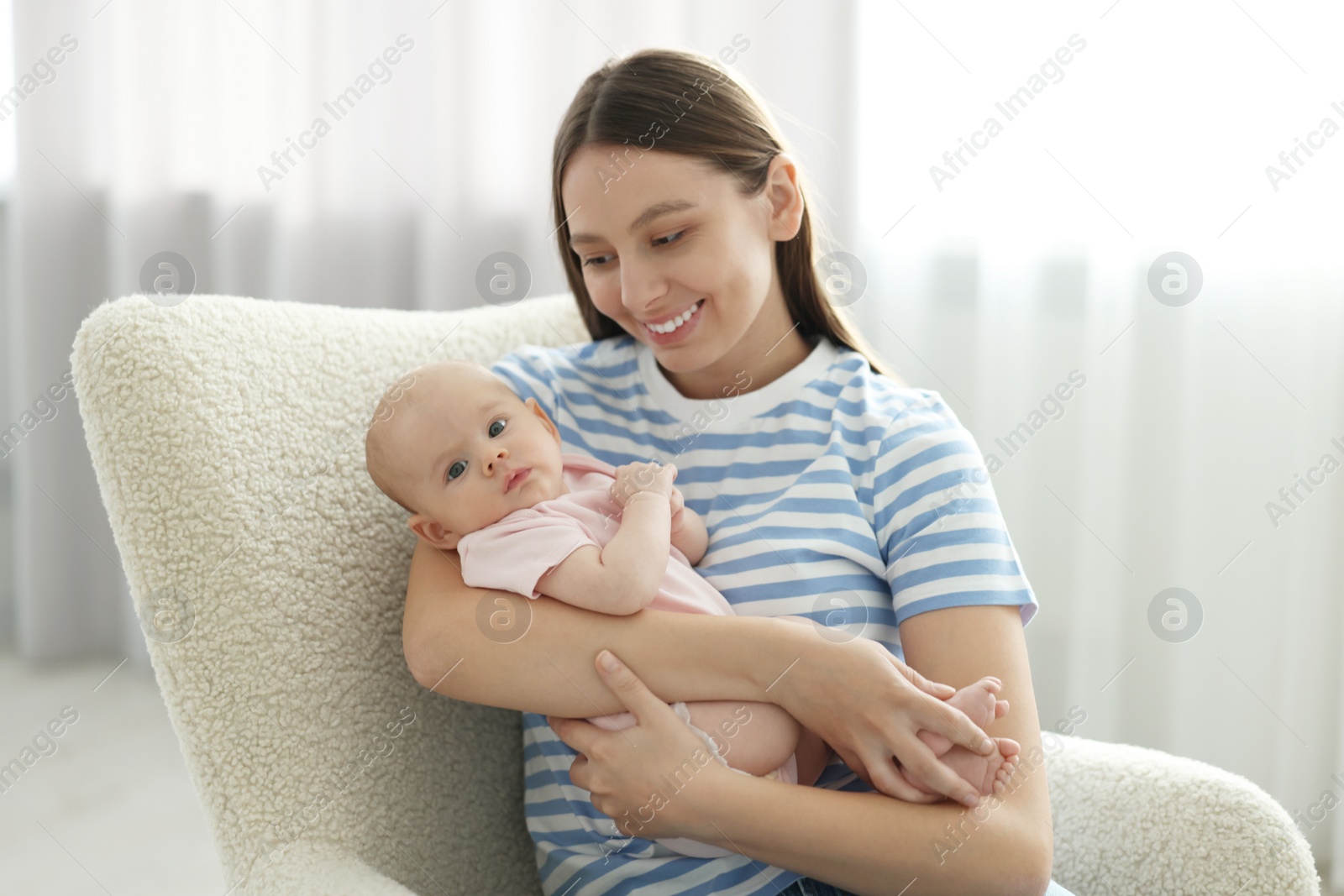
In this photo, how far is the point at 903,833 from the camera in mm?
889

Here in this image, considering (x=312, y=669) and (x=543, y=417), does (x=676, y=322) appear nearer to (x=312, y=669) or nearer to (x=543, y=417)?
(x=543, y=417)

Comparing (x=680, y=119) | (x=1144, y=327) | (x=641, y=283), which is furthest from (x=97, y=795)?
(x=1144, y=327)

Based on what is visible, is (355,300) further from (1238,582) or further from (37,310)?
(1238,582)

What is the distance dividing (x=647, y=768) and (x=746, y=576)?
9.1 inches

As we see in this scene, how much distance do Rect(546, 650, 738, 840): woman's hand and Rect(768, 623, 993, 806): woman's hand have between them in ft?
0.33

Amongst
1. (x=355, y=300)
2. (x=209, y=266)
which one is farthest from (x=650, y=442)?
(x=209, y=266)

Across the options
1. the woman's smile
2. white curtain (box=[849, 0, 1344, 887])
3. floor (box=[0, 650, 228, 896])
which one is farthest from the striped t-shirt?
floor (box=[0, 650, 228, 896])

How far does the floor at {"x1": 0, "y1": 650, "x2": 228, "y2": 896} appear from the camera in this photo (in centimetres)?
191

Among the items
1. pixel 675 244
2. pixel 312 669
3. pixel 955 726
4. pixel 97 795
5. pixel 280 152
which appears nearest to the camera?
pixel 955 726

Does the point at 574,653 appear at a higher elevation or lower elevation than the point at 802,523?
lower

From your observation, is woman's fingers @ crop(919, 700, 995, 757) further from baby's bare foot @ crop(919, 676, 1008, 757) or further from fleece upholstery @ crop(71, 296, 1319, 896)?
fleece upholstery @ crop(71, 296, 1319, 896)

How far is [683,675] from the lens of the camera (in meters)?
0.94

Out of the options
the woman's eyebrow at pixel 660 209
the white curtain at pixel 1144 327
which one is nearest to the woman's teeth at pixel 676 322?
the woman's eyebrow at pixel 660 209

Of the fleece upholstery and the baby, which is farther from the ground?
the baby
